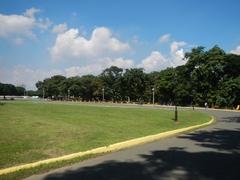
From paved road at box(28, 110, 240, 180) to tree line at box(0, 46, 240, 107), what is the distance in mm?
50887

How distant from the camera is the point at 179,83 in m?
94.4

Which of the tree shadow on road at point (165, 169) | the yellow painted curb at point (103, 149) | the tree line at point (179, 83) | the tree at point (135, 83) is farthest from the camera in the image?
the tree at point (135, 83)

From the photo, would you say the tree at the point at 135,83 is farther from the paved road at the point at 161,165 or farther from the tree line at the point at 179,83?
the paved road at the point at 161,165

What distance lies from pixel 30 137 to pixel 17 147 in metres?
2.15

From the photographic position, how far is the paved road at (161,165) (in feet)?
30.5

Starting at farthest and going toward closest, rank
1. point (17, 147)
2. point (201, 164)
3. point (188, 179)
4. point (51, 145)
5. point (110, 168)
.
→ point (51, 145)
point (17, 147)
point (201, 164)
point (110, 168)
point (188, 179)

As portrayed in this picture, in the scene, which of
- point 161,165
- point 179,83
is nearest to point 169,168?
point 161,165

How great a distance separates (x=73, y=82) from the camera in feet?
468

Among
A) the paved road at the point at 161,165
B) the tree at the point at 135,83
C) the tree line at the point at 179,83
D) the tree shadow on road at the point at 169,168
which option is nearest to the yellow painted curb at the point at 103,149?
the paved road at the point at 161,165

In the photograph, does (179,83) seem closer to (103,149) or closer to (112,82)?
(112,82)

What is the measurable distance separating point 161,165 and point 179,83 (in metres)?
84.8

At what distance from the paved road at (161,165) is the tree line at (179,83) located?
50.9m

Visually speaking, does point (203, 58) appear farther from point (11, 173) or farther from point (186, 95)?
point (11, 173)

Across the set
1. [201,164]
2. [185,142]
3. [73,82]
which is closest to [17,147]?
[201,164]
